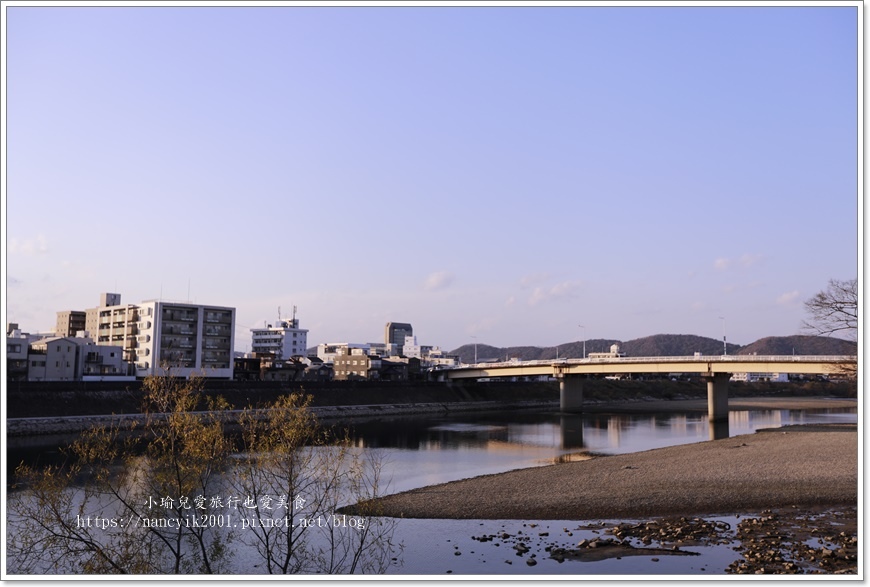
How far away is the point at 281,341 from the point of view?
4488 inches

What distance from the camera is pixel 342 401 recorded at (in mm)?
61156

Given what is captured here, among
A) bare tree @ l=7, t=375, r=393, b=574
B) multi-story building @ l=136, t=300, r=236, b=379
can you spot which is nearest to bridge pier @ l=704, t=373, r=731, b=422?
multi-story building @ l=136, t=300, r=236, b=379

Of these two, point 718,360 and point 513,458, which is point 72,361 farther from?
point 718,360

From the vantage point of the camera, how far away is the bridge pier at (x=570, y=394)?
227 feet

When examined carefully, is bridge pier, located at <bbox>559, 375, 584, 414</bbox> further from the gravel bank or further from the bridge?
the gravel bank

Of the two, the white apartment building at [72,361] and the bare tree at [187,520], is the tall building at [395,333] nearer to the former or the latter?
the white apartment building at [72,361]

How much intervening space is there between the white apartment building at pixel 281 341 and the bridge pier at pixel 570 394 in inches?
2139

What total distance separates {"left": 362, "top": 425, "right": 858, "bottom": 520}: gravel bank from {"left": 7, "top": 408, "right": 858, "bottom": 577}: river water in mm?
1297

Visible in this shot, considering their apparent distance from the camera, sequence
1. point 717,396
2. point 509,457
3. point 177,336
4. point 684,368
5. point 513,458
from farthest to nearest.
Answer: point 177,336 < point 684,368 < point 717,396 < point 509,457 < point 513,458

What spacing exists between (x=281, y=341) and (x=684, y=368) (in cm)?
7124

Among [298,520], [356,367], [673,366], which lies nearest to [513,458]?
[298,520]

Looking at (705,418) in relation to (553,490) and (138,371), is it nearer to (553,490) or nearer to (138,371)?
(553,490)

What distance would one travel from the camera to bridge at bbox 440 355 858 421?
4752 centimetres

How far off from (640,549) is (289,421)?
775 cm
